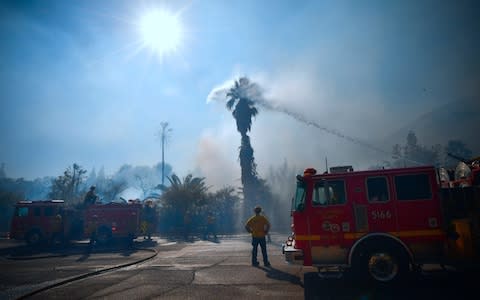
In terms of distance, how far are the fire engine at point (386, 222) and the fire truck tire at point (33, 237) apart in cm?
1823

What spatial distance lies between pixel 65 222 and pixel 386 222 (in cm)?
1986

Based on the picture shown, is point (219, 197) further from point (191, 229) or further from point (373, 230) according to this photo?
point (373, 230)

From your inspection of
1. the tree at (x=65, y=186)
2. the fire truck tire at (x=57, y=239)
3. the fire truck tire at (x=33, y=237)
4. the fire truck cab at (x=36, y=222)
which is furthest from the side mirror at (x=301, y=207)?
the tree at (x=65, y=186)

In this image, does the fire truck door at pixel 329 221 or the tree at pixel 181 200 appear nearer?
the fire truck door at pixel 329 221

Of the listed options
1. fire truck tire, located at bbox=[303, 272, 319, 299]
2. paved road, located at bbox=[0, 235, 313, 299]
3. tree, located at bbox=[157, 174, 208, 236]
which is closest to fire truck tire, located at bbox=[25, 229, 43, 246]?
paved road, located at bbox=[0, 235, 313, 299]

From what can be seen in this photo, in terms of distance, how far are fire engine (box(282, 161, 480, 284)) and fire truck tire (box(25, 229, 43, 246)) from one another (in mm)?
18231

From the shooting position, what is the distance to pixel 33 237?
18953 mm

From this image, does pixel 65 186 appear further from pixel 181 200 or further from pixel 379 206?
pixel 379 206

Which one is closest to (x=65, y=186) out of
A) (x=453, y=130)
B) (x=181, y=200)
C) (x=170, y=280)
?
(x=181, y=200)

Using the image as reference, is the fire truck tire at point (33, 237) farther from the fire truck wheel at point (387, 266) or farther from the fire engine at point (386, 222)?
the fire truck wheel at point (387, 266)

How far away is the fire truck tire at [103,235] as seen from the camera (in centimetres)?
1872

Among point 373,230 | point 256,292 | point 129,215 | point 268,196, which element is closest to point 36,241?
point 129,215

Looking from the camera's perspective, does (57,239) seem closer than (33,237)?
No

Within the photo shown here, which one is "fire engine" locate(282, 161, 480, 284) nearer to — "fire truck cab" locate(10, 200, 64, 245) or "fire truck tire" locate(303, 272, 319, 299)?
"fire truck tire" locate(303, 272, 319, 299)
